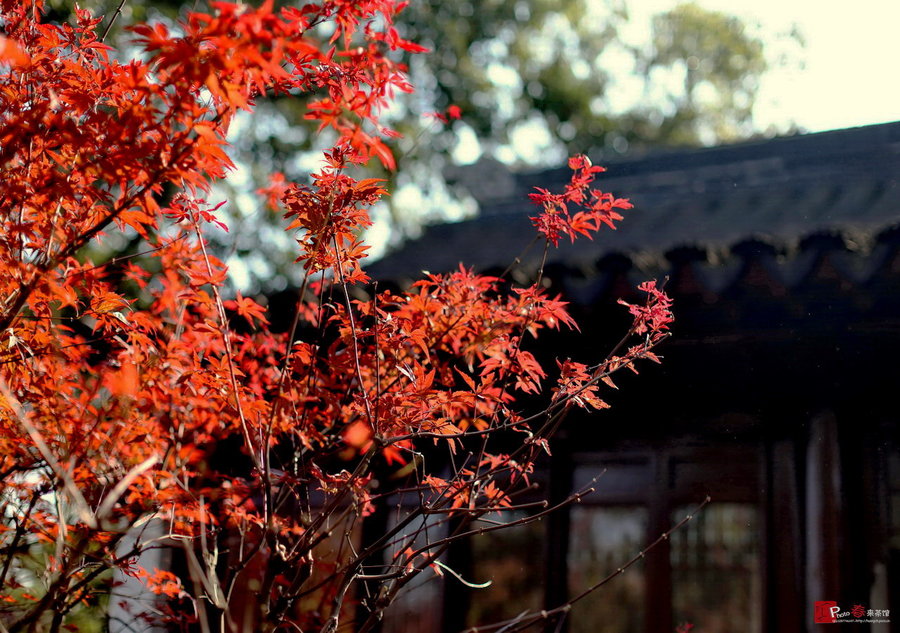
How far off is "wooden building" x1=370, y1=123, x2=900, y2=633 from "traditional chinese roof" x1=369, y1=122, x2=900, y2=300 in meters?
0.02

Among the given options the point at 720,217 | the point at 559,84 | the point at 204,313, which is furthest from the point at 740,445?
the point at 559,84

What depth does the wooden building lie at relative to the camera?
4.01m

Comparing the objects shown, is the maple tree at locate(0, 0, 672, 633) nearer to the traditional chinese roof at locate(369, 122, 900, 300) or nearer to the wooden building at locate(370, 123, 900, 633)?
the traditional chinese roof at locate(369, 122, 900, 300)

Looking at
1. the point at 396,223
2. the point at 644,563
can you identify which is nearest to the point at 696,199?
the point at 644,563

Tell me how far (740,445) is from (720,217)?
2.04 metres

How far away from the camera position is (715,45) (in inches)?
837

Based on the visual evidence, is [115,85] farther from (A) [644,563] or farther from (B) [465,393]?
(A) [644,563]

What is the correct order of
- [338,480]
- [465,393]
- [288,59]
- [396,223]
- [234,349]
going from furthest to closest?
[396,223]
[234,349]
[465,393]
[338,480]
[288,59]

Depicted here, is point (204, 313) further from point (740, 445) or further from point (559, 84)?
point (559, 84)

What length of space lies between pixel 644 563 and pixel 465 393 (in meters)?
2.23

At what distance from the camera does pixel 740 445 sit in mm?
4637

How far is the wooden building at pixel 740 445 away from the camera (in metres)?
4.01

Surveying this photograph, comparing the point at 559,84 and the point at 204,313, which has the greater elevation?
the point at 559,84

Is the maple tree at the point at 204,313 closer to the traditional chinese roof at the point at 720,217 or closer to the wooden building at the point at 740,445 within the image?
the traditional chinese roof at the point at 720,217
